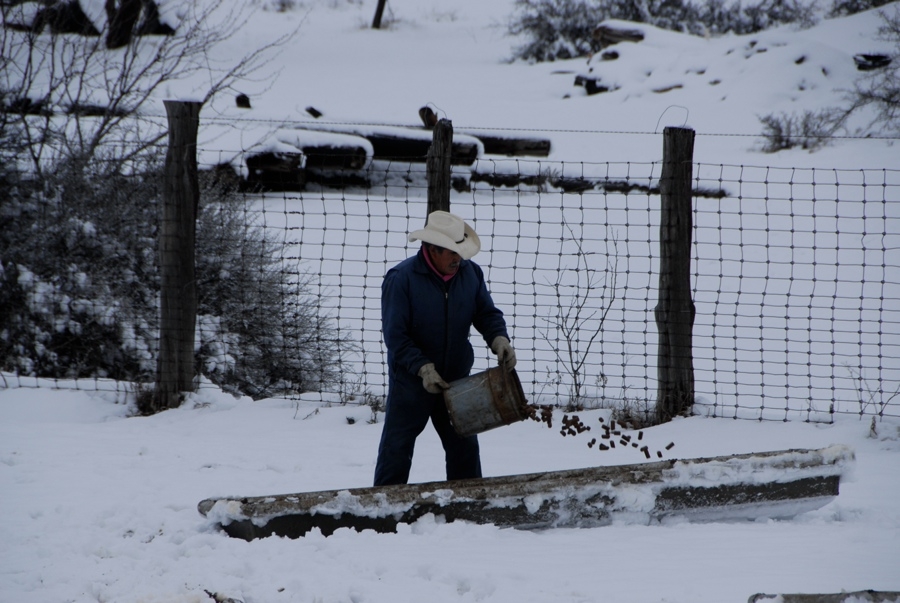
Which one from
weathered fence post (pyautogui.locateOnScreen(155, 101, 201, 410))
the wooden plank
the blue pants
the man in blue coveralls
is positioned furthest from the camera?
weathered fence post (pyautogui.locateOnScreen(155, 101, 201, 410))

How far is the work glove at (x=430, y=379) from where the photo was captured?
416 cm

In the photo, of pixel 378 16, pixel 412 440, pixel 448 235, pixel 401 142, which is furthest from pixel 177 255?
pixel 378 16

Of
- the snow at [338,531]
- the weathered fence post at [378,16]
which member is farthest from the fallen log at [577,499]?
the weathered fence post at [378,16]

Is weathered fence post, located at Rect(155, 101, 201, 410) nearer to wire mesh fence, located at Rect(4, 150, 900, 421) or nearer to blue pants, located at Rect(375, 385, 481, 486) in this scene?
wire mesh fence, located at Rect(4, 150, 900, 421)

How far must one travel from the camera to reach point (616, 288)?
7352 mm

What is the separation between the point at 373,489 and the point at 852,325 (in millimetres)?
7266

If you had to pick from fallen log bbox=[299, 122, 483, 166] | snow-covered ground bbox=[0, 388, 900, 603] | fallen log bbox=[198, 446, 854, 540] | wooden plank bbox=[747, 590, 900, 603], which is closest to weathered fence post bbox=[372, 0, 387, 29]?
fallen log bbox=[299, 122, 483, 166]

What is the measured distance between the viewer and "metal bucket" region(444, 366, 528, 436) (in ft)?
13.8

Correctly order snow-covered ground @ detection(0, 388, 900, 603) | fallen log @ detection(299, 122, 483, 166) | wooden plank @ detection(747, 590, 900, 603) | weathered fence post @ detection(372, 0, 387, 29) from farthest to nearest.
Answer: weathered fence post @ detection(372, 0, 387, 29) < fallen log @ detection(299, 122, 483, 166) < snow-covered ground @ detection(0, 388, 900, 603) < wooden plank @ detection(747, 590, 900, 603)

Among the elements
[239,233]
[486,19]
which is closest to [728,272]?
[239,233]

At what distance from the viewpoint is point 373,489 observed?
4242 mm

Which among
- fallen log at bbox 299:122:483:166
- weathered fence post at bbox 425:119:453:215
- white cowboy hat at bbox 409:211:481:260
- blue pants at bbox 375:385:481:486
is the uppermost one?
fallen log at bbox 299:122:483:166

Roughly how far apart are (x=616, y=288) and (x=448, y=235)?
350 centimetres

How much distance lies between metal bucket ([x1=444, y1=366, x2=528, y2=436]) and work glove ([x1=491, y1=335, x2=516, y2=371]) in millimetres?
37
